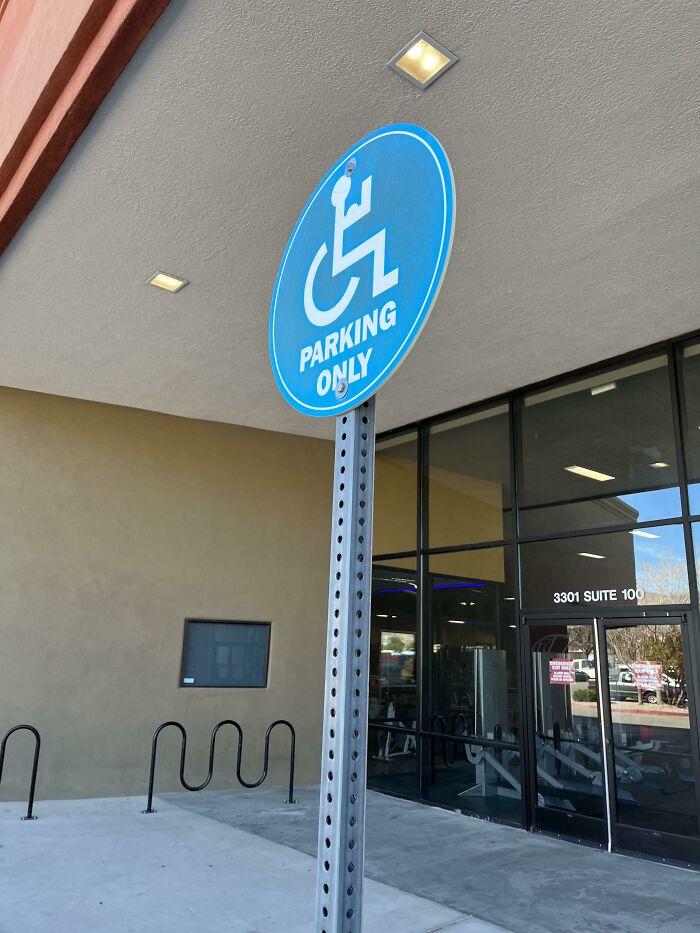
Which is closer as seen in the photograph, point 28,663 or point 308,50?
point 308,50

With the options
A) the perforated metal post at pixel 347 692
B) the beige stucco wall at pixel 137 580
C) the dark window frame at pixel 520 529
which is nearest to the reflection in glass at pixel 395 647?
the dark window frame at pixel 520 529

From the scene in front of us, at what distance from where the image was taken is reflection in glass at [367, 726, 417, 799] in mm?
7930

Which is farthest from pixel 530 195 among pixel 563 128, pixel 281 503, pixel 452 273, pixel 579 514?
pixel 281 503

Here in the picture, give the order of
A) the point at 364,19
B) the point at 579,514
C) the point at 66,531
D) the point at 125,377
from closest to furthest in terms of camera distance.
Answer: the point at 364,19
the point at 579,514
the point at 125,377
the point at 66,531

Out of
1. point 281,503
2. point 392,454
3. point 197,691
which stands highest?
point 392,454

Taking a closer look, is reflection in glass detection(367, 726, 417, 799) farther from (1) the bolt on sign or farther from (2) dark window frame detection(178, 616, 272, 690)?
(1) the bolt on sign

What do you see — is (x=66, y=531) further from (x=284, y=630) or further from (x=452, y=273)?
(x=452, y=273)

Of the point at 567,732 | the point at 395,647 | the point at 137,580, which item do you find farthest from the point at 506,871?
the point at 137,580

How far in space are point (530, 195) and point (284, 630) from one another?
6.17 meters

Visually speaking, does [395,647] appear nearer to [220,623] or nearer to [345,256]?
[220,623]

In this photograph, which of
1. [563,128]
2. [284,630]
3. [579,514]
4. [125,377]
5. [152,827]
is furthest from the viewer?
[284,630]

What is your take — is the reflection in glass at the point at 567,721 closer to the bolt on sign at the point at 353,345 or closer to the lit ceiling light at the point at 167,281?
the lit ceiling light at the point at 167,281

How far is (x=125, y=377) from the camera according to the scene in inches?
287

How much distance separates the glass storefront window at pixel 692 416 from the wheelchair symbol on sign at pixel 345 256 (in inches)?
207
